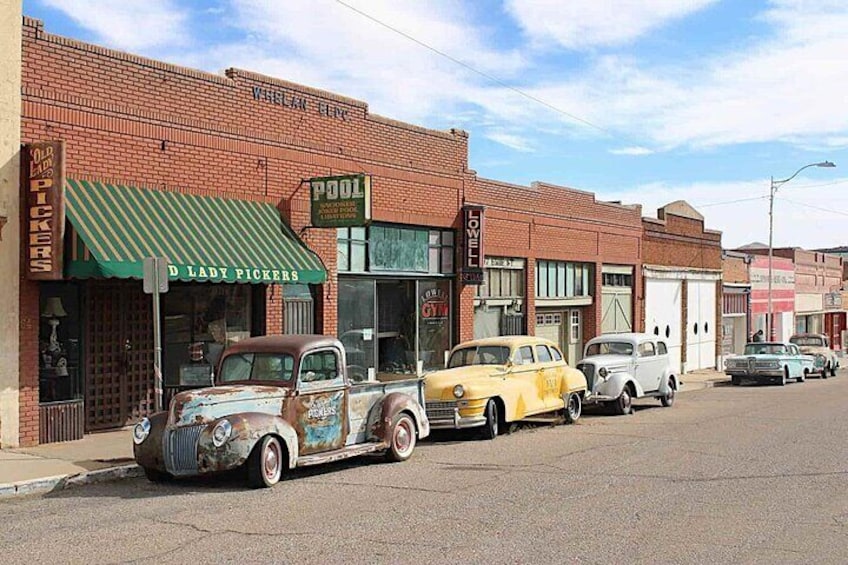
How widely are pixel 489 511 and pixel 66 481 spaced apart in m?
5.28

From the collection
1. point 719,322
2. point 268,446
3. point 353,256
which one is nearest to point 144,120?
point 353,256

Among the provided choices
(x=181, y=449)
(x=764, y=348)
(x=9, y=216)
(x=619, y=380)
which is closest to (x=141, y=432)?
(x=181, y=449)

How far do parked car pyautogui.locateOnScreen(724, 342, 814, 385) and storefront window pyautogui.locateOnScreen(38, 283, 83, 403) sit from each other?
971 inches

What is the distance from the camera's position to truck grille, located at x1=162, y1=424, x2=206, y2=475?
441 inches

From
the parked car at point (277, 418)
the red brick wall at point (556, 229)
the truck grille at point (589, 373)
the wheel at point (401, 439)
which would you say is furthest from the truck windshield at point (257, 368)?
the red brick wall at point (556, 229)

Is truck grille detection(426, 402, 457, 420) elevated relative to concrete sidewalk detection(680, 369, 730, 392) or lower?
elevated

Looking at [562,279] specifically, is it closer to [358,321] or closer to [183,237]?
[358,321]

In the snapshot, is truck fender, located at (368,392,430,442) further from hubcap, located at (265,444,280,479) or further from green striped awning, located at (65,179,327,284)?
green striped awning, located at (65,179,327,284)

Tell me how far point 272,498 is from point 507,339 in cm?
790

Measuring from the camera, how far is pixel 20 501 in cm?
1084

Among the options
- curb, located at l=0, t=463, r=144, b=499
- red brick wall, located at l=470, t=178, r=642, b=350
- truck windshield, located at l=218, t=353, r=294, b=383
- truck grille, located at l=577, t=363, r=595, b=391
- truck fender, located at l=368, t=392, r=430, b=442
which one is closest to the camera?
curb, located at l=0, t=463, r=144, b=499

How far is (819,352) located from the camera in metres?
40.1

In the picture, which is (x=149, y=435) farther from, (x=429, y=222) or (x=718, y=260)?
(x=718, y=260)

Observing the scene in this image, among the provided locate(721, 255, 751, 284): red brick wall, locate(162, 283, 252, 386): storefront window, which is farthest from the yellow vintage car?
locate(721, 255, 751, 284): red brick wall
